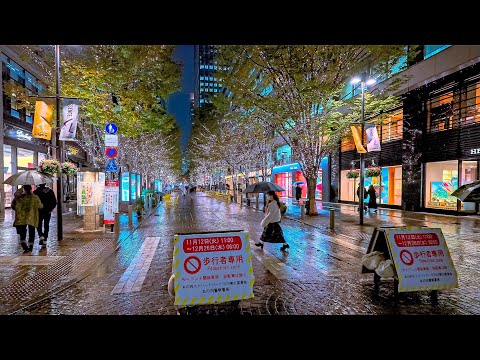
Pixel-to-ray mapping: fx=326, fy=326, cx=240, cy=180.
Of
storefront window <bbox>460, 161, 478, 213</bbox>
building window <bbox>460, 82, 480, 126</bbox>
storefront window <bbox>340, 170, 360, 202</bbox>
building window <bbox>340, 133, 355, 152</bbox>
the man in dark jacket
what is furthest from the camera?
building window <bbox>340, 133, 355, 152</bbox>

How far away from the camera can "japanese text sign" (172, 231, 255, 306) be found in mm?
4789

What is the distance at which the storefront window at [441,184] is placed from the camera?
19.4m

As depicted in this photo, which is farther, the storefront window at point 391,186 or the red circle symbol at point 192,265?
the storefront window at point 391,186

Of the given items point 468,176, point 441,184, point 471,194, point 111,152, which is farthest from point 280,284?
point 441,184

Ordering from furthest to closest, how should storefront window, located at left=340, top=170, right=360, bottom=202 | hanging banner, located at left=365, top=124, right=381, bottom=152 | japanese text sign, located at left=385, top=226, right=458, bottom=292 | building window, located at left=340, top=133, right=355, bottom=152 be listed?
building window, located at left=340, top=133, right=355, bottom=152, storefront window, located at left=340, top=170, right=360, bottom=202, hanging banner, located at left=365, top=124, right=381, bottom=152, japanese text sign, located at left=385, top=226, right=458, bottom=292

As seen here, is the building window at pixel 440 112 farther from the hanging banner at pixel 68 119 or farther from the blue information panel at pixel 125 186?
the blue information panel at pixel 125 186

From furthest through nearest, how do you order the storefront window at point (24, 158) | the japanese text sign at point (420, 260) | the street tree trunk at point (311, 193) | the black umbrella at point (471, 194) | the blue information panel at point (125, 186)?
the storefront window at point (24, 158), the blue information panel at point (125, 186), the street tree trunk at point (311, 193), the japanese text sign at point (420, 260), the black umbrella at point (471, 194)

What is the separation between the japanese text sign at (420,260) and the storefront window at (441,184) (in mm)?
16098

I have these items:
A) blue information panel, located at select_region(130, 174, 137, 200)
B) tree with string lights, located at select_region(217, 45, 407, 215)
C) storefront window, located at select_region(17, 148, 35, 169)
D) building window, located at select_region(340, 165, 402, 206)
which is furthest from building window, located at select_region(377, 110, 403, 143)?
storefront window, located at select_region(17, 148, 35, 169)

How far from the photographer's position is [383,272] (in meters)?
5.70

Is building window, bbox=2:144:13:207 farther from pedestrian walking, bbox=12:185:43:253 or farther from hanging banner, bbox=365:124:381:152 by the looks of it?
hanging banner, bbox=365:124:381:152

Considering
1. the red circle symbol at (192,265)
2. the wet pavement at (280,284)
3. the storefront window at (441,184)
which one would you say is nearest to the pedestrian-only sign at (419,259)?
the wet pavement at (280,284)

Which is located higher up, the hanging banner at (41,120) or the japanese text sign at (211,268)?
the hanging banner at (41,120)

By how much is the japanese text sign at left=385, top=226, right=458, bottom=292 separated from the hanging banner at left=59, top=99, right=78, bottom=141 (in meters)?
10.5
